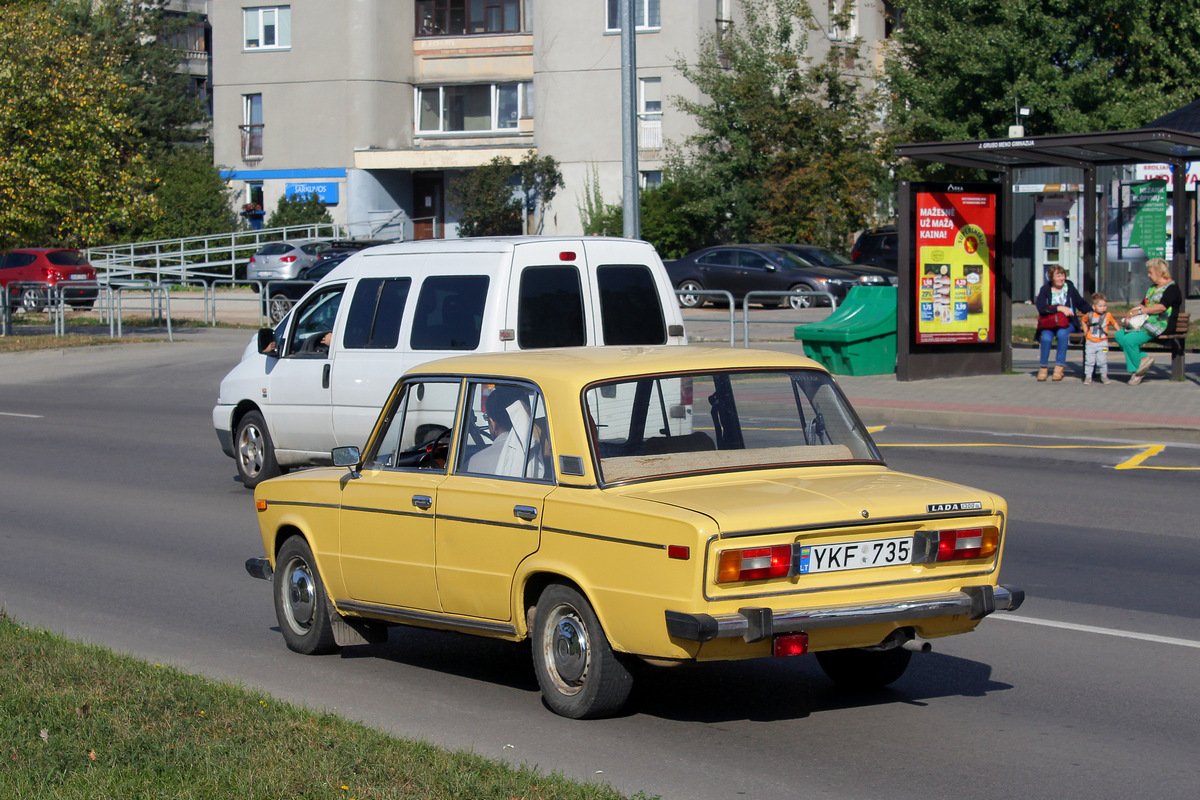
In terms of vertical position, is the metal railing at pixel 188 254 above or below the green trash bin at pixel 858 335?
above

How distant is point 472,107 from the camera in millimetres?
55719

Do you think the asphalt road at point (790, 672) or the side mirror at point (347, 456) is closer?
the asphalt road at point (790, 672)

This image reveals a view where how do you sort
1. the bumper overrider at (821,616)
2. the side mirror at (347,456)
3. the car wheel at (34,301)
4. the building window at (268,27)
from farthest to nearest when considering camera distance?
1. the building window at (268,27)
2. the car wheel at (34,301)
3. the side mirror at (347,456)
4. the bumper overrider at (821,616)

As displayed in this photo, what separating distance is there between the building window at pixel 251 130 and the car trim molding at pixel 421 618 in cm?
5153

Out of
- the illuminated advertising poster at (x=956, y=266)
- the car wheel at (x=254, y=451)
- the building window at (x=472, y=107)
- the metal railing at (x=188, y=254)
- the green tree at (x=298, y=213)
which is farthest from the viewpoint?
the building window at (x=472, y=107)

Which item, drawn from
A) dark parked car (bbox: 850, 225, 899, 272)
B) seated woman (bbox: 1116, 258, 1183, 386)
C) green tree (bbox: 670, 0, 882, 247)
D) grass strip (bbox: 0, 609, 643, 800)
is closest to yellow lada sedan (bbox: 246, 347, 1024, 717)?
grass strip (bbox: 0, 609, 643, 800)

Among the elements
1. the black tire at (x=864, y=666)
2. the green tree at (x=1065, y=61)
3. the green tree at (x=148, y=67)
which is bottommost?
the black tire at (x=864, y=666)

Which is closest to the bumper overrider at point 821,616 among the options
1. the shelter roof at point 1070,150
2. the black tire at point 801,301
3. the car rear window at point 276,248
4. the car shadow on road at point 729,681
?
the car shadow on road at point 729,681

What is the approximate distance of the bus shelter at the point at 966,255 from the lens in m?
19.0

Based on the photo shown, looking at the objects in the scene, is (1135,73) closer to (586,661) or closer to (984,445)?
(984,445)

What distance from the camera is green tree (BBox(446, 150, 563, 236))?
169ft

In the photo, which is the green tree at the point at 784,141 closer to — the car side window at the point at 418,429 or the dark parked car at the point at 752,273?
the dark parked car at the point at 752,273

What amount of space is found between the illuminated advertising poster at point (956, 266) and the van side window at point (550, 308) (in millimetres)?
9976

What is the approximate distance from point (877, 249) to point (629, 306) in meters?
30.2
